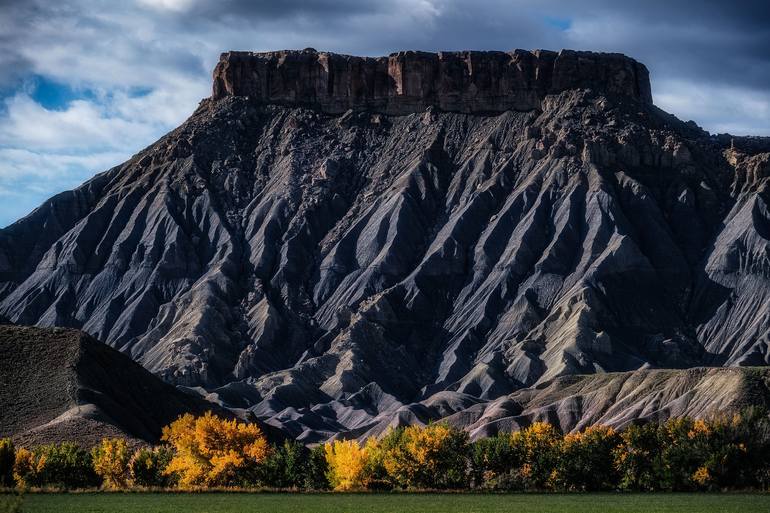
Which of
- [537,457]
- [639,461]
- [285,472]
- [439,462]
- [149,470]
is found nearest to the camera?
[639,461]

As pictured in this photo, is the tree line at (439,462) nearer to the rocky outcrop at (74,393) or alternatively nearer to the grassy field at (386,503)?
the grassy field at (386,503)

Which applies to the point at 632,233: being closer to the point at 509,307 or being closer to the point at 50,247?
the point at 509,307

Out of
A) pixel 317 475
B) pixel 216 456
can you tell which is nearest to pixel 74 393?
pixel 216 456

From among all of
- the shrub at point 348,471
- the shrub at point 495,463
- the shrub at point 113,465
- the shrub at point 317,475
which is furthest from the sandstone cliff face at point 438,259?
the shrub at point 113,465

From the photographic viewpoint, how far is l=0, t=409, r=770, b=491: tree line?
86.0 m

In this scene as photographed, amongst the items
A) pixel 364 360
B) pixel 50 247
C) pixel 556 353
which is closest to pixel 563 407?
pixel 556 353

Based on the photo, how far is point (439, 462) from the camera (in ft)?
294

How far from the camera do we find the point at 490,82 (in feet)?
653

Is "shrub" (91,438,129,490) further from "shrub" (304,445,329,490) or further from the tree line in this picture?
"shrub" (304,445,329,490)

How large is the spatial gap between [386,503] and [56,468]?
23.6 meters

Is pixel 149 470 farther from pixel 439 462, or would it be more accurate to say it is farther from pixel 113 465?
pixel 439 462

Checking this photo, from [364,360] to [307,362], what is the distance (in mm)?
6734

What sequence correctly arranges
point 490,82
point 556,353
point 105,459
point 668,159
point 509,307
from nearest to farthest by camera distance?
point 105,459 → point 556,353 → point 509,307 → point 668,159 → point 490,82

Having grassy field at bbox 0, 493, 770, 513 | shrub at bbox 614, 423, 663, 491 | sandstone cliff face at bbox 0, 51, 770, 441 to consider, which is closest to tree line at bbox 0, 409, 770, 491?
shrub at bbox 614, 423, 663, 491
